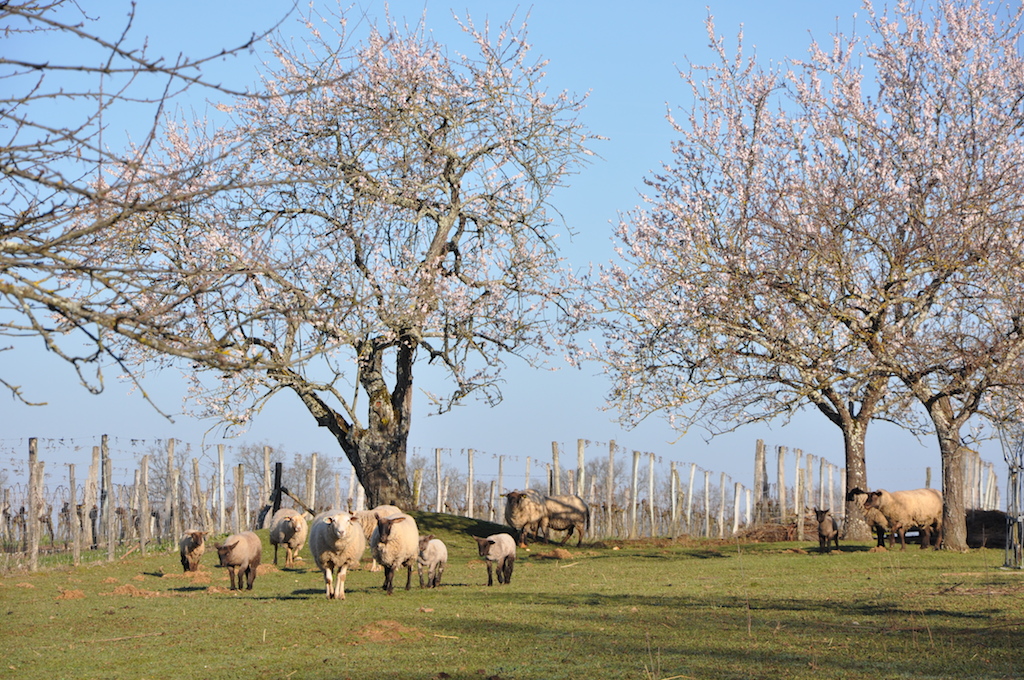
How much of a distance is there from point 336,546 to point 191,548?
5611 mm

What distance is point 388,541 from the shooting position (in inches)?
566

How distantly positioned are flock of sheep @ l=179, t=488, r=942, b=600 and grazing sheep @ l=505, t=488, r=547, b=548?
22.0 ft

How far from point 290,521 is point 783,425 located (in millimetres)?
11896

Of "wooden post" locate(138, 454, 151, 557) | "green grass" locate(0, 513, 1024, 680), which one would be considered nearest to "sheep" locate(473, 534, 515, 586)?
"green grass" locate(0, 513, 1024, 680)

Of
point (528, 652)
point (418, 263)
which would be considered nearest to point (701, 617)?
point (528, 652)

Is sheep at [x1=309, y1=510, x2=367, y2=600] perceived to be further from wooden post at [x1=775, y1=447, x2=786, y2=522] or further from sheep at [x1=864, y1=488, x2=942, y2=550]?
wooden post at [x1=775, y1=447, x2=786, y2=522]

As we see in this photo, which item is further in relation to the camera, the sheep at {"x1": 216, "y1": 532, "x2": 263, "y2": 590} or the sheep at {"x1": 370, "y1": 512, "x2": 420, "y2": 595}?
the sheep at {"x1": 216, "y1": 532, "x2": 263, "y2": 590}

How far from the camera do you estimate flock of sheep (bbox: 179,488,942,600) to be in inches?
551

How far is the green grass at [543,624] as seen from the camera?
8.45 meters

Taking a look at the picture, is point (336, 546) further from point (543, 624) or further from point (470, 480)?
point (470, 480)

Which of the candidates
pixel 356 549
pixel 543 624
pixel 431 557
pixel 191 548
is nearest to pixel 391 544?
pixel 356 549

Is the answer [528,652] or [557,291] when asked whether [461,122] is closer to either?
[557,291]

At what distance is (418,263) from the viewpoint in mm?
24891

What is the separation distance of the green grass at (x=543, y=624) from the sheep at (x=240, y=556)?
44 centimetres
